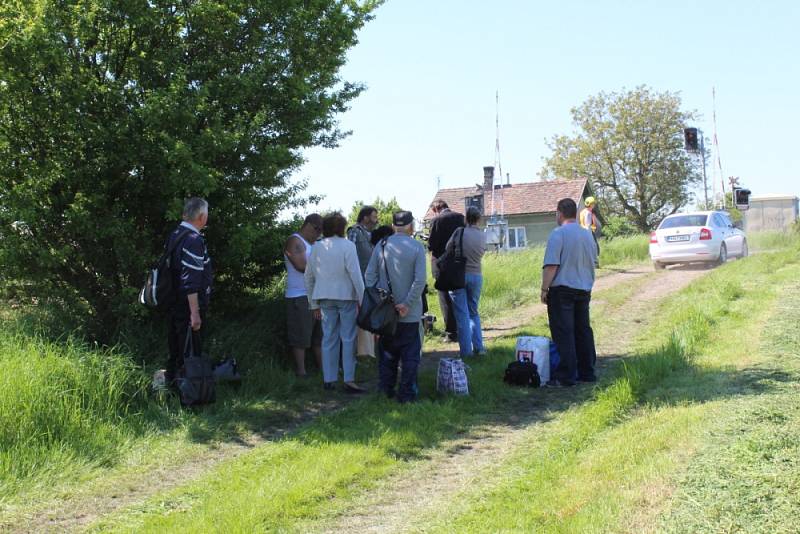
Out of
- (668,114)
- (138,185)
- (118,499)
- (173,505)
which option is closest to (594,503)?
(173,505)

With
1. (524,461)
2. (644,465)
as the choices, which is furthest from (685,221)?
(644,465)

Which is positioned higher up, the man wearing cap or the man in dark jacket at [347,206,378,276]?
the man in dark jacket at [347,206,378,276]

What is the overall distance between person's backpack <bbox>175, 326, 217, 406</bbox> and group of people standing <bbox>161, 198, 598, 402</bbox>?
0.45 feet

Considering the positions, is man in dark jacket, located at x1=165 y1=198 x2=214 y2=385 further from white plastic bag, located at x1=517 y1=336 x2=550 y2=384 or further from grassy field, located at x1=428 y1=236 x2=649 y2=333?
grassy field, located at x1=428 y1=236 x2=649 y2=333

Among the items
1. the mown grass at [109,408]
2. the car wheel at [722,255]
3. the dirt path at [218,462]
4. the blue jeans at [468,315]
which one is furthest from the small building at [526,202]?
the dirt path at [218,462]

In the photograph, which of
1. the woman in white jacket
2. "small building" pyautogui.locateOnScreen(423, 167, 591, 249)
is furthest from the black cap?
"small building" pyautogui.locateOnScreen(423, 167, 591, 249)

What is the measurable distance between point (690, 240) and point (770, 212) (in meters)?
26.3

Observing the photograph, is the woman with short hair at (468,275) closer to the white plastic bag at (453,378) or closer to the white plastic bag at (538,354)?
the white plastic bag at (538,354)

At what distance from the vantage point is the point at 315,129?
9000 mm

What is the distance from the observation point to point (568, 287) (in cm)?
802

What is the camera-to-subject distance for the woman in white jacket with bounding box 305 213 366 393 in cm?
771

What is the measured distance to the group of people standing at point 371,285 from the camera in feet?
22.6

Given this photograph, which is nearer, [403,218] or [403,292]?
[403,292]

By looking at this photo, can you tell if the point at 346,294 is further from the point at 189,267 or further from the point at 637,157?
the point at 637,157
